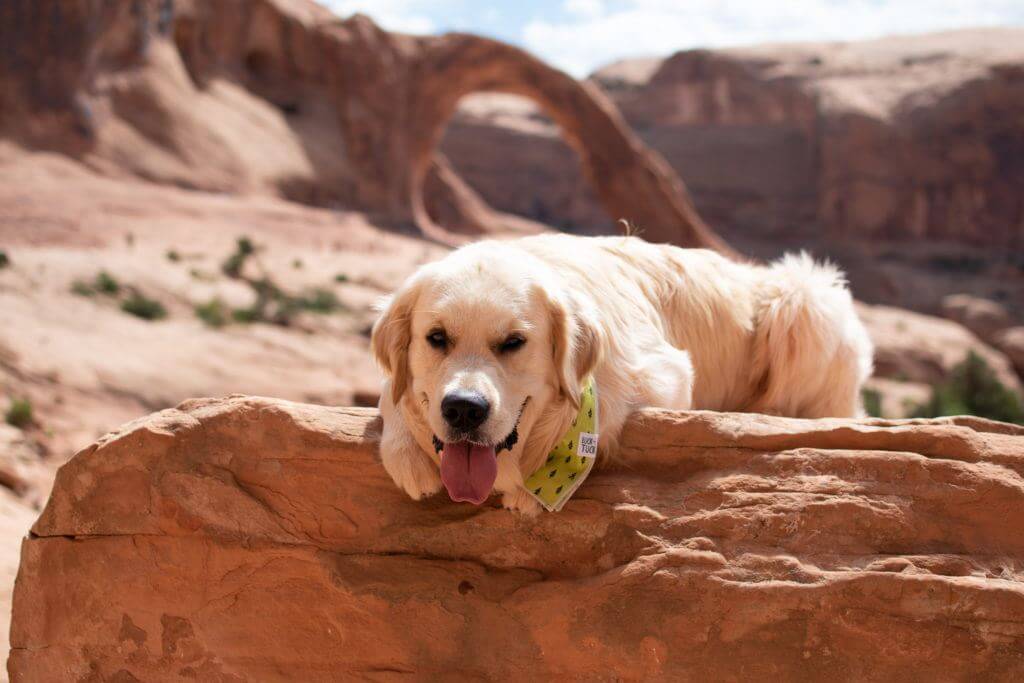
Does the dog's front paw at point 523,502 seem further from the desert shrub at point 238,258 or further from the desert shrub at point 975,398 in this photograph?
the desert shrub at point 975,398

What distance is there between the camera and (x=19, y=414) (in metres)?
8.45

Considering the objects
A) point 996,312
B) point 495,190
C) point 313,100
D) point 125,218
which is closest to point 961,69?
point 996,312

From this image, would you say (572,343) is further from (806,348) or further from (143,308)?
(143,308)

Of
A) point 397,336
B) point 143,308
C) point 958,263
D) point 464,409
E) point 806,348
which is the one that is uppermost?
point 397,336

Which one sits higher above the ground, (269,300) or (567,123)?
(567,123)

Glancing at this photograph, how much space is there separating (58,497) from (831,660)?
3022 mm

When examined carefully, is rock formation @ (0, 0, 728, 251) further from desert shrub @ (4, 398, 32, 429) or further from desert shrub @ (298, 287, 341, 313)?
desert shrub @ (4, 398, 32, 429)

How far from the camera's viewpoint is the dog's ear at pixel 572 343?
3.87 meters

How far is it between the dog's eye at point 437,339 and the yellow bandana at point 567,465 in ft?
2.02

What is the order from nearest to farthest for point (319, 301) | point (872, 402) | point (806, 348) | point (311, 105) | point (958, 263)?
point (806, 348)
point (319, 301)
point (872, 402)
point (311, 105)
point (958, 263)

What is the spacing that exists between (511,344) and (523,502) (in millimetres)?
639

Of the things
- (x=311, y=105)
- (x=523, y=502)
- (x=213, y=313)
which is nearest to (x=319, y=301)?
(x=213, y=313)

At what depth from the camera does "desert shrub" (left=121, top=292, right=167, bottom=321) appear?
463 inches

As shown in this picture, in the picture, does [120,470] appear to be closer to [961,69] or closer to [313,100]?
[313,100]
